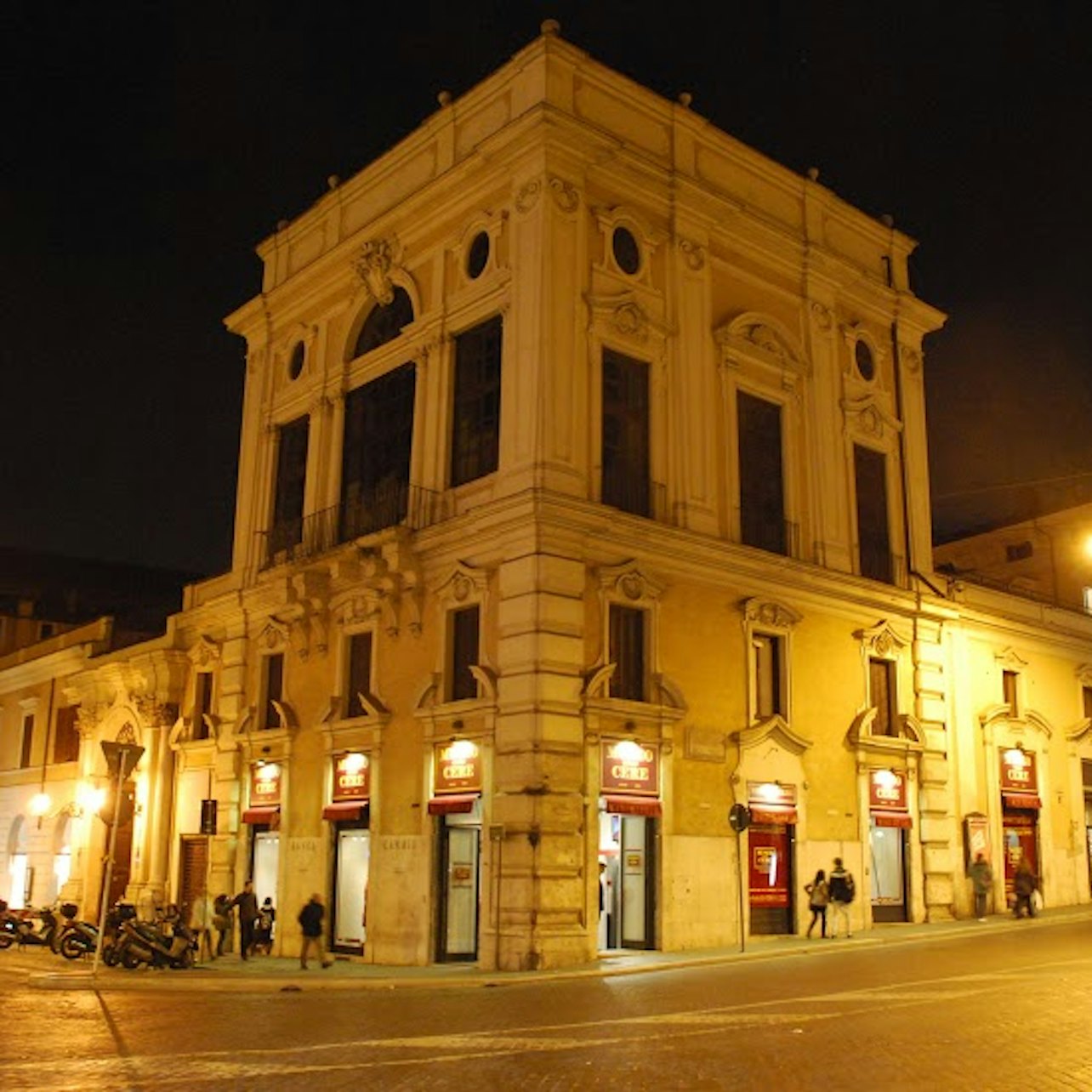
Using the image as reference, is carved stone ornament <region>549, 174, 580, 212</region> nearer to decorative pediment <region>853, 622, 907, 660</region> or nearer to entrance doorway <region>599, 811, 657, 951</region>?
decorative pediment <region>853, 622, 907, 660</region>

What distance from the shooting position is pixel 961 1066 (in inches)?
446

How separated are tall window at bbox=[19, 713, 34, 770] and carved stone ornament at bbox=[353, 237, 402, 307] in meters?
24.1

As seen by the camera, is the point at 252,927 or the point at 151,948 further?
the point at 252,927

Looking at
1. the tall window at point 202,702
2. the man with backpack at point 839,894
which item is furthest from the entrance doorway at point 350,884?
the man with backpack at point 839,894

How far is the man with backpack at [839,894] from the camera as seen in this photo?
2616cm

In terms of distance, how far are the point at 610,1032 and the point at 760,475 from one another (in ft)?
57.5

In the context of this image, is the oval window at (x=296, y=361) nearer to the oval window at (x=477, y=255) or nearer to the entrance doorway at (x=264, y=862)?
the oval window at (x=477, y=255)

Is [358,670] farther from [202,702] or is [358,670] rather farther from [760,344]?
[760,344]

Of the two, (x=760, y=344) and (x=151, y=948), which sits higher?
(x=760, y=344)

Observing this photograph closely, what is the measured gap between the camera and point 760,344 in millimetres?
30062

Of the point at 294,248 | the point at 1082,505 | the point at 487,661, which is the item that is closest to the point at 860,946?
the point at 487,661

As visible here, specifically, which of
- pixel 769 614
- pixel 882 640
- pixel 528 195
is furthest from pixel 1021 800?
pixel 528 195

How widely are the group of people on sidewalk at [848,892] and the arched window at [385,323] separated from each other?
15.1 metres

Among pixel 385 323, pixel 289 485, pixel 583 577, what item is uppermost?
pixel 385 323
